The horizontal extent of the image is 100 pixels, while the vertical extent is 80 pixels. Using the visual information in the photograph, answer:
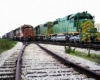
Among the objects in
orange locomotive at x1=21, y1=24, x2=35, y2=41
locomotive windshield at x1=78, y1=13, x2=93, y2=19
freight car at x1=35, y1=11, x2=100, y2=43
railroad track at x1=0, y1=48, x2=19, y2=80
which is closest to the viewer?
railroad track at x1=0, y1=48, x2=19, y2=80

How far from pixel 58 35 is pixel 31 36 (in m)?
13.1

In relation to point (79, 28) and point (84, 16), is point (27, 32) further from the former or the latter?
point (79, 28)

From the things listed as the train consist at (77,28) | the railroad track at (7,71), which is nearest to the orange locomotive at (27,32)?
the train consist at (77,28)

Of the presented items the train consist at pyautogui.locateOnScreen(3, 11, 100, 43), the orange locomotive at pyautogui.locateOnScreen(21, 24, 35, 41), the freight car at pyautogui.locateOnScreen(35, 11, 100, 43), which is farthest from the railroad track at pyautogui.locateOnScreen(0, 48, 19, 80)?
the orange locomotive at pyautogui.locateOnScreen(21, 24, 35, 41)

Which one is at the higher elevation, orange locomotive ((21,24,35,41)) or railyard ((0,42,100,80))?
orange locomotive ((21,24,35,41))

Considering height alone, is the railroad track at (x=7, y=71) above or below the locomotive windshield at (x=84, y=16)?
below

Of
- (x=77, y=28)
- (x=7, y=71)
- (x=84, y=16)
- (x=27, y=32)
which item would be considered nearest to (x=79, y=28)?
(x=77, y=28)

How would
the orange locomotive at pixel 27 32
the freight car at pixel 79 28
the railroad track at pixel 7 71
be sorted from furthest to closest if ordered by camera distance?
the orange locomotive at pixel 27 32 → the freight car at pixel 79 28 → the railroad track at pixel 7 71

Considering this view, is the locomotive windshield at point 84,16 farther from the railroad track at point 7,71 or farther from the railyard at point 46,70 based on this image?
the railroad track at point 7,71

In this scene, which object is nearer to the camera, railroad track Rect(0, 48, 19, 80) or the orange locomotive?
railroad track Rect(0, 48, 19, 80)

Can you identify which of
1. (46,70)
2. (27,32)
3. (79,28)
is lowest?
(46,70)

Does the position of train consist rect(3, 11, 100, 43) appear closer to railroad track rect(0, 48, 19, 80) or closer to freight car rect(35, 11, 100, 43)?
freight car rect(35, 11, 100, 43)

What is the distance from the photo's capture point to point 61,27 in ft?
92.4

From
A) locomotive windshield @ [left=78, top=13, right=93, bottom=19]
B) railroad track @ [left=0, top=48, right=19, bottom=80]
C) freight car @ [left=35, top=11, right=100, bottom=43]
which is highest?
A: locomotive windshield @ [left=78, top=13, right=93, bottom=19]
